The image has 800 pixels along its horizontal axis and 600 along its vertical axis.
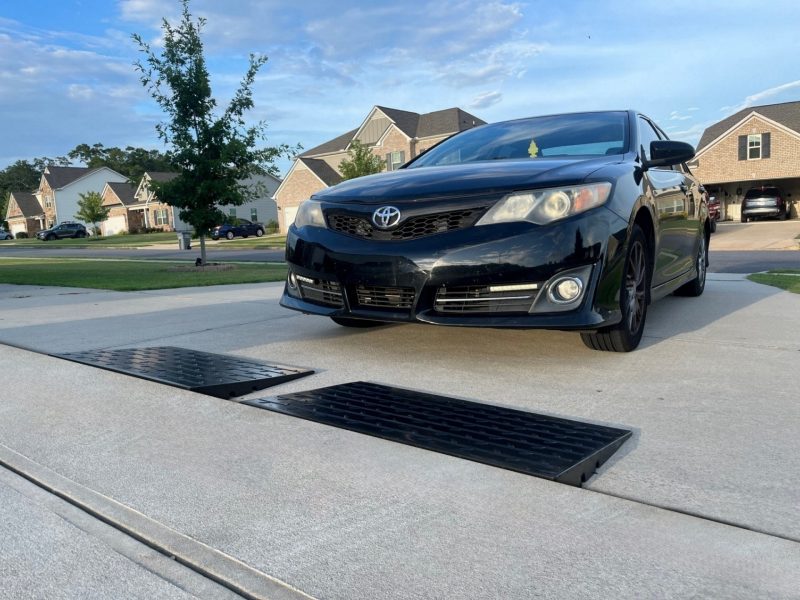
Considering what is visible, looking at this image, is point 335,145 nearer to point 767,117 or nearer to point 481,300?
point 767,117

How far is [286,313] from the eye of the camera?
6281mm

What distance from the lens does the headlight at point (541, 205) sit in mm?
3639

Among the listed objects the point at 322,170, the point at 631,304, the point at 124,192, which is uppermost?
the point at 124,192

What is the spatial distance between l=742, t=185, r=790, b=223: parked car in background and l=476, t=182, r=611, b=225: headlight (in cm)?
3500

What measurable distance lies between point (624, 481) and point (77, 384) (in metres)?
2.93

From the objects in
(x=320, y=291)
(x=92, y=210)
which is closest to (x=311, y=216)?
(x=320, y=291)

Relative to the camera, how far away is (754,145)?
37.6 m

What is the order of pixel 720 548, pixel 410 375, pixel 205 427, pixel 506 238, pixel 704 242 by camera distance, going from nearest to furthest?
pixel 720 548 < pixel 205 427 < pixel 506 238 < pixel 410 375 < pixel 704 242

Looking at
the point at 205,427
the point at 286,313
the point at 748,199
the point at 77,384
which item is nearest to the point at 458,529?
the point at 205,427

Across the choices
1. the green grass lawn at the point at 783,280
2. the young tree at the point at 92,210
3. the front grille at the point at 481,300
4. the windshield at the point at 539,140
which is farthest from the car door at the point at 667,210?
the young tree at the point at 92,210

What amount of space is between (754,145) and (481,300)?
3996 cm

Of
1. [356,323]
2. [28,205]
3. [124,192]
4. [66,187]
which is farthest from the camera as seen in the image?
[28,205]

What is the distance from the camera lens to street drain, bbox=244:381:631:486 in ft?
8.27

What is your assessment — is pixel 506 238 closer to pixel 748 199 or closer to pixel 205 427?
pixel 205 427
